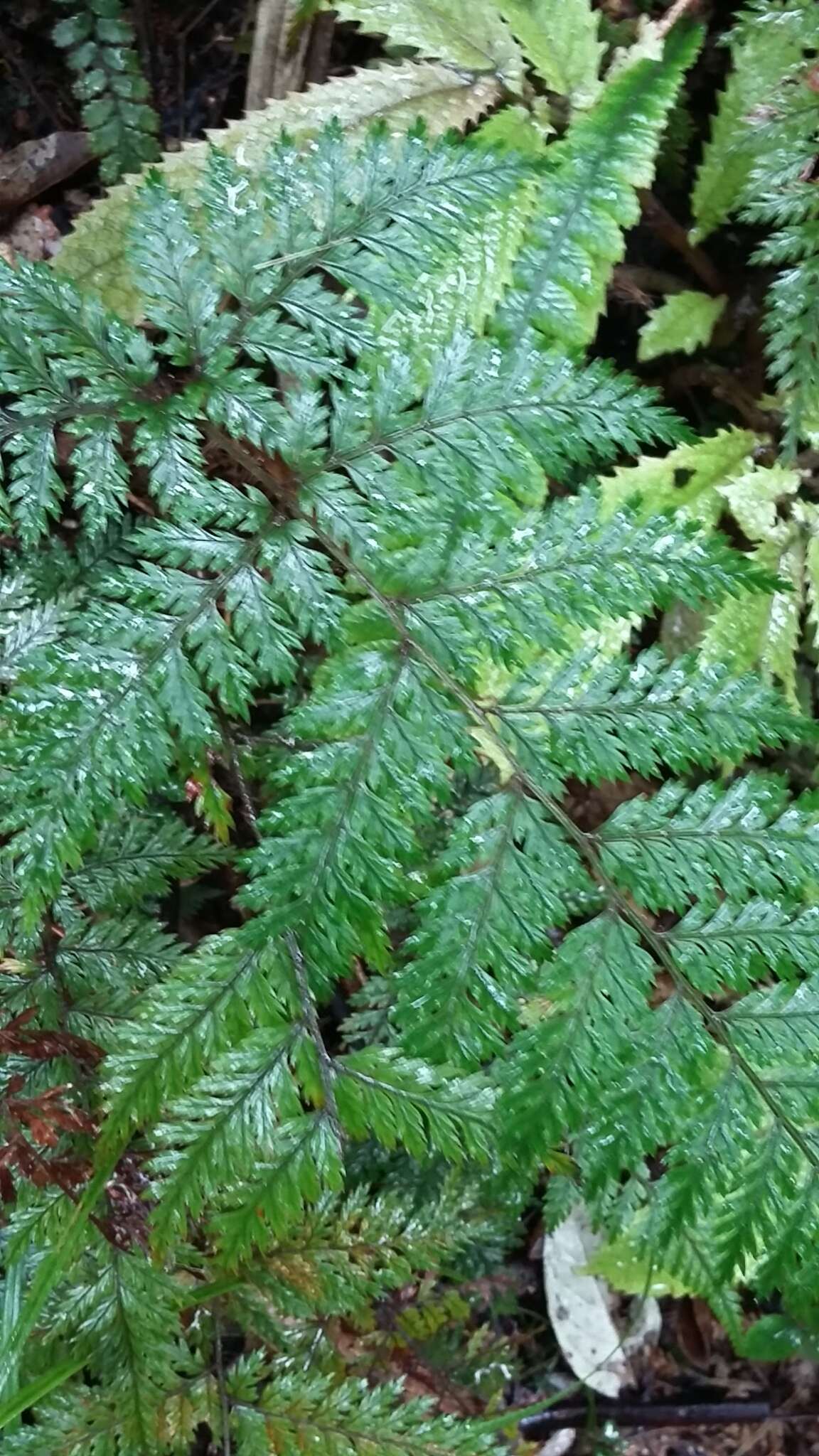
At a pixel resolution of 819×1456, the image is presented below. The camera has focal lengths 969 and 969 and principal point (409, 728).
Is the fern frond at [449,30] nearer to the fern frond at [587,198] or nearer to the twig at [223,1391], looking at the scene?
the fern frond at [587,198]

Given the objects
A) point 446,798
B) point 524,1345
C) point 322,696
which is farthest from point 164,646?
point 524,1345

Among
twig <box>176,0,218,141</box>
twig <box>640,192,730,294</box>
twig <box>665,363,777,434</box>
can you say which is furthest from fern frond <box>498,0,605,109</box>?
twig <box>176,0,218,141</box>

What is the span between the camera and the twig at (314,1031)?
123 centimetres

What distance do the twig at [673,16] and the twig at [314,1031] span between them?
6.59 feet

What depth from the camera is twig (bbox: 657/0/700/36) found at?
204 centimetres

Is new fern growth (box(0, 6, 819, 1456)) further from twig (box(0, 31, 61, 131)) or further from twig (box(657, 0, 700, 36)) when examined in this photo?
twig (box(0, 31, 61, 131))

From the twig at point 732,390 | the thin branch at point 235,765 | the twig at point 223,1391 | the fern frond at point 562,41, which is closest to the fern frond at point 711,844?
the thin branch at point 235,765

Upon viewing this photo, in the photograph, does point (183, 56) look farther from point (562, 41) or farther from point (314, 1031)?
point (314, 1031)

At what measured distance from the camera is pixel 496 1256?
2119 mm

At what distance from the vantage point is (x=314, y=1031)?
1.26 metres

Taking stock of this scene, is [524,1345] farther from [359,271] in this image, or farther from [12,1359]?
[359,271]

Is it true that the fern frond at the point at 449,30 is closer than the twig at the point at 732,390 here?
Yes

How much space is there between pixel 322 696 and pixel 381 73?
1.47 m

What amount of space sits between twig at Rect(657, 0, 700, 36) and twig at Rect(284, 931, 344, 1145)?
2.01m
